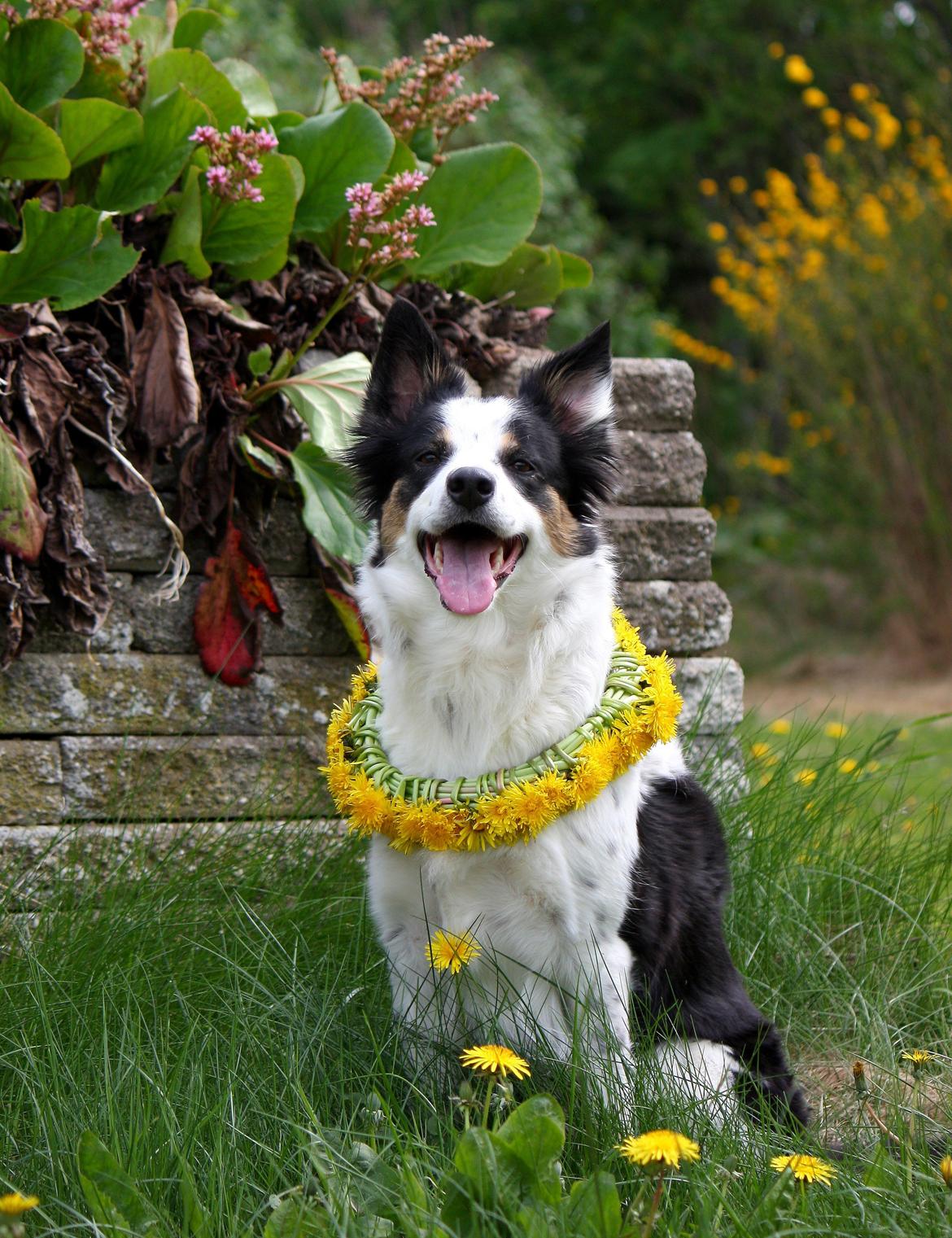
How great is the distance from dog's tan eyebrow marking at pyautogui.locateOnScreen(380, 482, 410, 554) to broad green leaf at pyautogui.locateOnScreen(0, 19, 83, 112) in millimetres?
1449

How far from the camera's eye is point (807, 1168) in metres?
1.90

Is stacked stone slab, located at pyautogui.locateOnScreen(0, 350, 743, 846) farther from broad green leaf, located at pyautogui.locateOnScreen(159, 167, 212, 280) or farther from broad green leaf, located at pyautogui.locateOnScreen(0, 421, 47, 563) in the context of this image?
broad green leaf, located at pyautogui.locateOnScreen(159, 167, 212, 280)

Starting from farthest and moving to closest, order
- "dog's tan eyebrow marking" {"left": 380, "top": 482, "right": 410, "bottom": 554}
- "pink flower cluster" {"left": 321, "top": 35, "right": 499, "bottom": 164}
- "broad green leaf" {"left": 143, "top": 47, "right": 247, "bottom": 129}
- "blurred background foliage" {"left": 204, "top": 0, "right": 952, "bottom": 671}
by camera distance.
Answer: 1. "blurred background foliage" {"left": 204, "top": 0, "right": 952, "bottom": 671}
2. "pink flower cluster" {"left": 321, "top": 35, "right": 499, "bottom": 164}
3. "broad green leaf" {"left": 143, "top": 47, "right": 247, "bottom": 129}
4. "dog's tan eyebrow marking" {"left": 380, "top": 482, "right": 410, "bottom": 554}

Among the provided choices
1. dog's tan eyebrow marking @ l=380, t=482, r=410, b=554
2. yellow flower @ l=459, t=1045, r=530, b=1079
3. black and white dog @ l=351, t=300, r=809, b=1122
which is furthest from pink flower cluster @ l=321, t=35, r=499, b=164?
yellow flower @ l=459, t=1045, r=530, b=1079

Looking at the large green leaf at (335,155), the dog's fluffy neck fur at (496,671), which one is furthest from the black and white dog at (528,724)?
the large green leaf at (335,155)

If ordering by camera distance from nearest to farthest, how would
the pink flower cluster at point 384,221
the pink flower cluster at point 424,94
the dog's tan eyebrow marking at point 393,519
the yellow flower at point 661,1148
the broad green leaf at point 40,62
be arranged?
1. the yellow flower at point 661,1148
2. the dog's tan eyebrow marking at point 393,519
3. the broad green leaf at point 40,62
4. the pink flower cluster at point 384,221
5. the pink flower cluster at point 424,94

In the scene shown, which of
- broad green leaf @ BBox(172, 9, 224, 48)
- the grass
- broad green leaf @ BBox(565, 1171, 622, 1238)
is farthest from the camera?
broad green leaf @ BBox(172, 9, 224, 48)

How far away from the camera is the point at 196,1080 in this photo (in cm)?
225

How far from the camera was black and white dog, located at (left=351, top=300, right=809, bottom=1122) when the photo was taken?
2.47 metres

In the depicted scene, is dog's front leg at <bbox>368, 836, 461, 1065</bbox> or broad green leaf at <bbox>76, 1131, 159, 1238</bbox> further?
dog's front leg at <bbox>368, 836, 461, 1065</bbox>

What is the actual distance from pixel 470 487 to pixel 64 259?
4.39ft

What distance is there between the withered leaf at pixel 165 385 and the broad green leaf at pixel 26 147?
1.46ft

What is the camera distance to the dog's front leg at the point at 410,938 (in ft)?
8.14

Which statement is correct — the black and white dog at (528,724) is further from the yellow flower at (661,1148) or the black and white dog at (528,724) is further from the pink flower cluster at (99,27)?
the pink flower cluster at (99,27)
